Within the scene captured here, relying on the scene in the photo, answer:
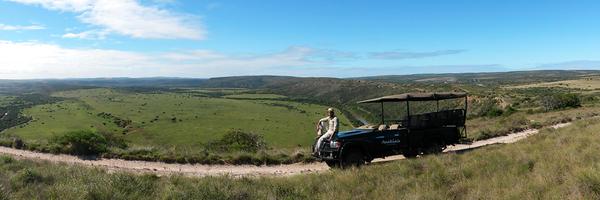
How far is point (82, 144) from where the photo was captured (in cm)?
1914

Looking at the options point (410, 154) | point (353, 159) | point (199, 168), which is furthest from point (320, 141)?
point (199, 168)

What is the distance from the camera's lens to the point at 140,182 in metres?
11.2

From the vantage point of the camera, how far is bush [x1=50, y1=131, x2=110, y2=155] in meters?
19.0

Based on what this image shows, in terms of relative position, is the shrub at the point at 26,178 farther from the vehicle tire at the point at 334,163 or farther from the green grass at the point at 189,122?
the green grass at the point at 189,122

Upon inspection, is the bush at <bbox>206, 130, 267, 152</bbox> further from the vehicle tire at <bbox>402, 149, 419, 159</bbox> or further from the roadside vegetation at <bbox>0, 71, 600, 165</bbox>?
the vehicle tire at <bbox>402, 149, 419, 159</bbox>

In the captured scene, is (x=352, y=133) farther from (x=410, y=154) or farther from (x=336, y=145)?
(x=410, y=154)

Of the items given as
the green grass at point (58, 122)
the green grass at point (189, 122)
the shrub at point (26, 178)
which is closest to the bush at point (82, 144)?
the shrub at point (26, 178)

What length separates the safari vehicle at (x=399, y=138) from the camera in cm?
1480

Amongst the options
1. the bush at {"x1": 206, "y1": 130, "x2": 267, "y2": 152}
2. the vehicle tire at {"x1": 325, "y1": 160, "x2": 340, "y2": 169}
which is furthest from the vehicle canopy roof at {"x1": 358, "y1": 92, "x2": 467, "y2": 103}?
the bush at {"x1": 206, "y1": 130, "x2": 267, "y2": 152}

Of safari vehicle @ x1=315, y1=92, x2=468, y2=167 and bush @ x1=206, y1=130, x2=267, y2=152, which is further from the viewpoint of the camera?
bush @ x1=206, y1=130, x2=267, y2=152

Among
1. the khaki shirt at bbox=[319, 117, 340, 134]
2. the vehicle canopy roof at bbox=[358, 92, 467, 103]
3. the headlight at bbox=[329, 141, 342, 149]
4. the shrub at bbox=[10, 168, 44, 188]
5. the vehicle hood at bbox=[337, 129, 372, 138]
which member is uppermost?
the vehicle canopy roof at bbox=[358, 92, 467, 103]

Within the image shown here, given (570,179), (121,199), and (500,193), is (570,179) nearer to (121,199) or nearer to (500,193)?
(500,193)

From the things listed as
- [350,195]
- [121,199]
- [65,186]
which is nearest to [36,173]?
[65,186]

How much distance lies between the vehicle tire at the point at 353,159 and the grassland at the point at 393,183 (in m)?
1.66
